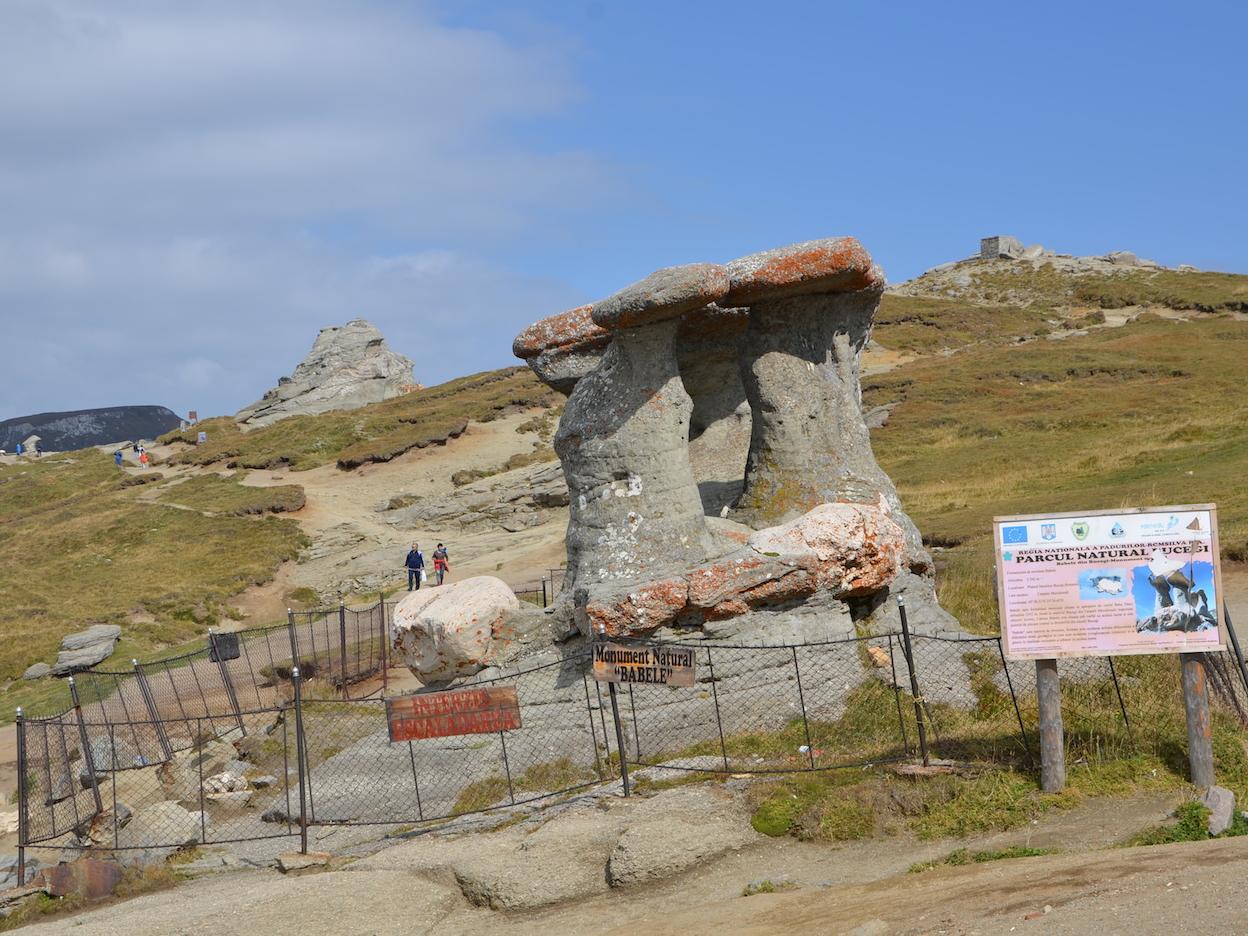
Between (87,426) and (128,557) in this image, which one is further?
(87,426)

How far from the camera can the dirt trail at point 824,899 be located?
676cm

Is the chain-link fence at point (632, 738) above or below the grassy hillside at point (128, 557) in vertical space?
below

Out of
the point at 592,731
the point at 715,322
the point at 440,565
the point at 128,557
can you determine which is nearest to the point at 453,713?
the point at 592,731

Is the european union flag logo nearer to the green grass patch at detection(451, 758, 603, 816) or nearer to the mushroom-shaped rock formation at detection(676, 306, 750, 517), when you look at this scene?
the green grass patch at detection(451, 758, 603, 816)

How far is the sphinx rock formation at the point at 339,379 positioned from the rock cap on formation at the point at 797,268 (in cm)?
6157

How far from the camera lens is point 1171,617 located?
29.5ft

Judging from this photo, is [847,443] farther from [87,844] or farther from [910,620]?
[87,844]

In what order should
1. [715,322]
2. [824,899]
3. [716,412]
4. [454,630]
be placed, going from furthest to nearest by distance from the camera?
[716,412]
[715,322]
[454,630]
[824,899]

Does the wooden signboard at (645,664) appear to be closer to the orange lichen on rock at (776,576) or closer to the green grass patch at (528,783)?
the green grass patch at (528,783)

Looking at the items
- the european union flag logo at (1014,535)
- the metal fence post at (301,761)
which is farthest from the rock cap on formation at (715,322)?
the metal fence post at (301,761)

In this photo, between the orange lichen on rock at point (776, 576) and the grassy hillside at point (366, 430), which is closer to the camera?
the orange lichen on rock at point (776, 576)

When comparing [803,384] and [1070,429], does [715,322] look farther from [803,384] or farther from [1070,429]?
[1070,429]

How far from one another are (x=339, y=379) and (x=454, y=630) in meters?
68.1

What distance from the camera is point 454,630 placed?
13.9 metres
